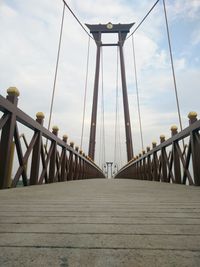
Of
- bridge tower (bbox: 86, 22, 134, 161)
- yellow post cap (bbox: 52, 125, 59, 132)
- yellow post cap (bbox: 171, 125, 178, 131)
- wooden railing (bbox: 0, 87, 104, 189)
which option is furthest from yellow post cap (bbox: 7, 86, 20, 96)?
bridge tower (bbox: 86, 22, 134, 161)

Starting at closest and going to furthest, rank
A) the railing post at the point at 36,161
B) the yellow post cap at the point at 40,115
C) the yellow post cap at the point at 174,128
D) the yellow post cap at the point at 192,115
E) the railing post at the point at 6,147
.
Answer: the railing post at the point at 6,147 → the yellow post cap at the point at 192,115 → the railing post at the point at 36,161 → the yellow post cap at the point at 40,115 → the yellow post cap at the point at 174,128

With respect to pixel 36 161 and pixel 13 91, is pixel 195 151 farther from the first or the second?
pixel 13 91

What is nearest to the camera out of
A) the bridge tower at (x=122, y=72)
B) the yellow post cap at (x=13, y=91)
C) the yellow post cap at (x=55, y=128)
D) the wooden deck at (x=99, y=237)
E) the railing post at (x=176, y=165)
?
the wooden deck at (x=99, y=237)

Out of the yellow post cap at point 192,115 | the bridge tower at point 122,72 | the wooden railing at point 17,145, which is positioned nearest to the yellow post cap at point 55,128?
the wooden railing at point 17,145

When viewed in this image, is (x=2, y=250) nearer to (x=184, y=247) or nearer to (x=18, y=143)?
(x=184, y=247)

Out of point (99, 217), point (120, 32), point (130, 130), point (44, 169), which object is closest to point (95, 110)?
point (130, 130)

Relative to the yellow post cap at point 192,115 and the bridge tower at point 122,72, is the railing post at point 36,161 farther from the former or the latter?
the bridge tower at point 122,72

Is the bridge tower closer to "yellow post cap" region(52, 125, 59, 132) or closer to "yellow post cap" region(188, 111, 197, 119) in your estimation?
"yellow post cap" region(52, 125, 59, 132)

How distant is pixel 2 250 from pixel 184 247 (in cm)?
60

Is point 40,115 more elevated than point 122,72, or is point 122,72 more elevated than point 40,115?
point 122,72

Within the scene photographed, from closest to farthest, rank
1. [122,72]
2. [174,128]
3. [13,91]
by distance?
[13,91] < [174,128] < [122,72]

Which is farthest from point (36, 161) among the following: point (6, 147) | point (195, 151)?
point (195, 151)

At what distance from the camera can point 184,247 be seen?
0.75 m

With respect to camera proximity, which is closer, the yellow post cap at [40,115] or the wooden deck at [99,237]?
the wooden deck at [99,237]
